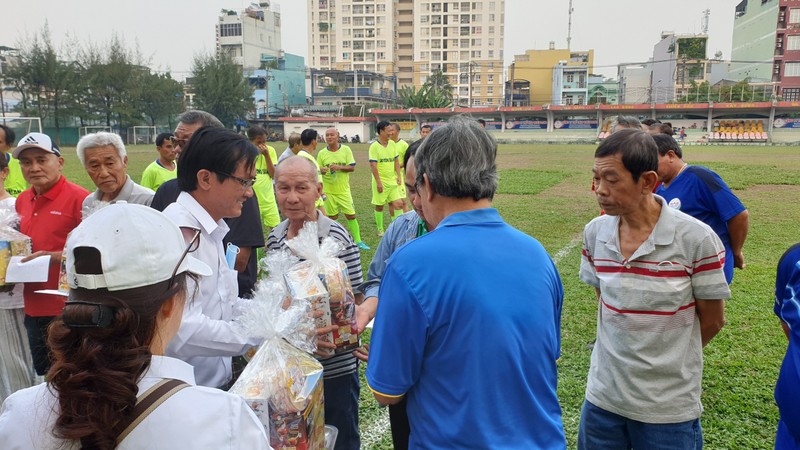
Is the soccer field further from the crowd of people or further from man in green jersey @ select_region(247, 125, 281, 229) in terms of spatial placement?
man in green jersey @ select_region(247, 125, 281, 229)

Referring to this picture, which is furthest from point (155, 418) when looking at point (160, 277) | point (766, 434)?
point (766, 434)

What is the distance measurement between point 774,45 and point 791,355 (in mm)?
82231

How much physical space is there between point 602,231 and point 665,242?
349 mm

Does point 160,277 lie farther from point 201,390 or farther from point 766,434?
point 766,434

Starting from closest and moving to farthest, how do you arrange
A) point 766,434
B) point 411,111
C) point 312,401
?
point 312,401, point 766,434, point 411,111

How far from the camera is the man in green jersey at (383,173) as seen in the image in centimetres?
1033

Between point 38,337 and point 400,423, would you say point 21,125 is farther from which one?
point 400,423

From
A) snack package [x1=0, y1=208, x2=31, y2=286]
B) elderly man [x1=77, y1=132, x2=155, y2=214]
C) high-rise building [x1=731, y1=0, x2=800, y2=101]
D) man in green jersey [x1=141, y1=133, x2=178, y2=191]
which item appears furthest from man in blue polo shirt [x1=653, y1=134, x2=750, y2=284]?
high-rise building [x1=731, y1=0, x2=800, y2=101]

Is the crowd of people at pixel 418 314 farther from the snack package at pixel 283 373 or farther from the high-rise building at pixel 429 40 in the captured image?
the high-rise building at pixel 429 40

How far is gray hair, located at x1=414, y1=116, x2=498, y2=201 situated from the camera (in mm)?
1622

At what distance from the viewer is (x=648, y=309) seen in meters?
2.38

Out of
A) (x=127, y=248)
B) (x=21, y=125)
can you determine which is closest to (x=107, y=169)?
(x=127, y=248)

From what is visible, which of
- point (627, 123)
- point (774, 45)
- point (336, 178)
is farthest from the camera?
point (774, 45)

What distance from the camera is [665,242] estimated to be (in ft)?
7.69
